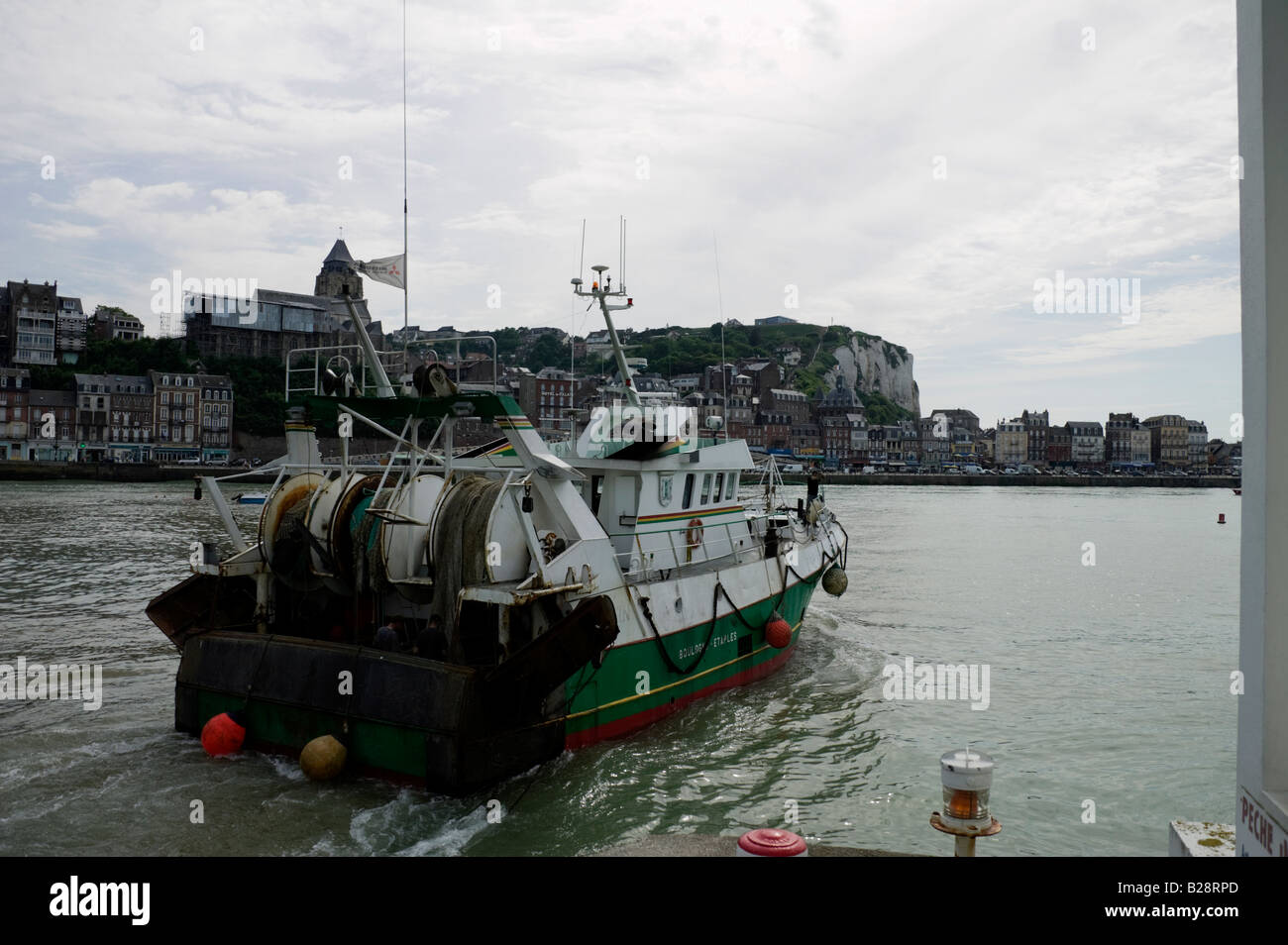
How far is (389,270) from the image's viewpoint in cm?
1209

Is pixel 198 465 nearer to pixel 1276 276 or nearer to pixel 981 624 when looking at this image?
pixel 981 624

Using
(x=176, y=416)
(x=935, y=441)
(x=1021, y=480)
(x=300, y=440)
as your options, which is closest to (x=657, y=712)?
(x=300, y=440)

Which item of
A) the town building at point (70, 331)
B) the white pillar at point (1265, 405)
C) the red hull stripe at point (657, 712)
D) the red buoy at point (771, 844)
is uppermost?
the town building at point (70, 331)

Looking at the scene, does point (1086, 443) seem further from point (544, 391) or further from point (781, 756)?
point (781, 756)

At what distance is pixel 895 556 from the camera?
135ft

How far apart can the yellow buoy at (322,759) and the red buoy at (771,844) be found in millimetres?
6519

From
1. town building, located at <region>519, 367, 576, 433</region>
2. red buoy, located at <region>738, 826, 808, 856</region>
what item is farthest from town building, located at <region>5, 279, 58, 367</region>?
red buoy, located at <region>738, 826, 808, 856</region>

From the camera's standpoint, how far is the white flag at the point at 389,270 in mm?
12047

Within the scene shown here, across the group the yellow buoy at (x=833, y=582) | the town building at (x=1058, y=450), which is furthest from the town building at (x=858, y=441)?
the yellow buoy at (x=833, y=582)

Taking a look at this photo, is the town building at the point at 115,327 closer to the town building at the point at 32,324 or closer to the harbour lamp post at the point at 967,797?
the town building at the point at 32,324

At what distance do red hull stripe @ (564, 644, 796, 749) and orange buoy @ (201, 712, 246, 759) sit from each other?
13.2 ft

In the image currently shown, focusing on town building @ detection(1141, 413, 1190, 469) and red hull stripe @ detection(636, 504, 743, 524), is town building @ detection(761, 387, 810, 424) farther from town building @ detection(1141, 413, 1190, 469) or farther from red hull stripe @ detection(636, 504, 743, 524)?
red hull stripe @ detection(636, 504, 743, 524)
